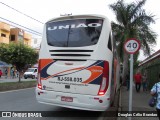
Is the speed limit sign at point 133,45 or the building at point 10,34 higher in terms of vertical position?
the building at point 10,34

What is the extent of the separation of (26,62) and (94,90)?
58.3 ft

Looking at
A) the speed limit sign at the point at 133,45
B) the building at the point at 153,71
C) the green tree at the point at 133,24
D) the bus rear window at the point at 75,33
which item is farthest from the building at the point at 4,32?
the speed limit sign at the point at 133,45

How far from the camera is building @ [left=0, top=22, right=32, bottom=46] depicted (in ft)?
181

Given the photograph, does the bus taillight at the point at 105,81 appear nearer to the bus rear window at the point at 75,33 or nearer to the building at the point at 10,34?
the bus rear window at the point at 75,33

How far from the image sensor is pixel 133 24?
2617cm

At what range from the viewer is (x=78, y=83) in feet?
28.9

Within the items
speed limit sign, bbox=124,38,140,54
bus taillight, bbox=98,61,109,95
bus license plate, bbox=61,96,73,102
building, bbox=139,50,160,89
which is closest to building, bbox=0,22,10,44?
building, bbox=139,50,160,89

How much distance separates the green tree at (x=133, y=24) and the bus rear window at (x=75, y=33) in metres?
16.2

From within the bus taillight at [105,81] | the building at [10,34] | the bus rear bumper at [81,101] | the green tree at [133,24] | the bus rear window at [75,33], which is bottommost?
the bus rear bumper at [81,101]

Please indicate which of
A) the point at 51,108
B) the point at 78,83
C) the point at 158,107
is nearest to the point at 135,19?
the point at 51,108

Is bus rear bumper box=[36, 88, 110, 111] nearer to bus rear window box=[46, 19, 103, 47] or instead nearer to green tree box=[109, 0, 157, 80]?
bus rear window box=[46, 19, 103, 47]

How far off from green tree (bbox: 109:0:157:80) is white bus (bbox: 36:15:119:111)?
53.5ft

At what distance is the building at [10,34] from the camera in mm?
55284

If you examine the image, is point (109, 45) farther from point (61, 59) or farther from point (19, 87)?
point (19, 87)
